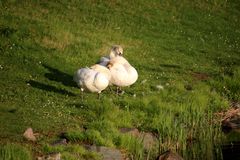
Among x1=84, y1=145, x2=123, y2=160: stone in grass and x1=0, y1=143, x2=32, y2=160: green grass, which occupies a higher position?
x1=84, y1=145, x2=123, y2=160: stone in grass

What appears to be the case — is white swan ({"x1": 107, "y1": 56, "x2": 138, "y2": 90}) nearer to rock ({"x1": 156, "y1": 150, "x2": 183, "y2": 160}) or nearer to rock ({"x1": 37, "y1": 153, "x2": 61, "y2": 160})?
rock ({"x1": 156, "y1": 150, "x2": 183, "y2": 160})

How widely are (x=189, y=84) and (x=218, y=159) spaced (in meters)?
5.59

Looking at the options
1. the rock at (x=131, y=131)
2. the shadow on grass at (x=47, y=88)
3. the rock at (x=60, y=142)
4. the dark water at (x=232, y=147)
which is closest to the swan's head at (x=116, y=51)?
the shadow on grass at (x=47, y=88)

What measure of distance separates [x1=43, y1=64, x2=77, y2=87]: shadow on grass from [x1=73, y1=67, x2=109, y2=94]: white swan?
226 cm

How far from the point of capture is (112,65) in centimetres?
1855

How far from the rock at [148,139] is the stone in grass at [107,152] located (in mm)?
1285

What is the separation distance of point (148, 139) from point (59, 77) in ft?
17.6

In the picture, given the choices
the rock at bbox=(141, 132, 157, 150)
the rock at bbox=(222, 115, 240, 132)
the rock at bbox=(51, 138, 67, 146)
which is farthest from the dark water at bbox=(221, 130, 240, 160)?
the rock at bbox=(51, 138, 67, 146)

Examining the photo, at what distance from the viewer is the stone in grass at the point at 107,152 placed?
14171 mm

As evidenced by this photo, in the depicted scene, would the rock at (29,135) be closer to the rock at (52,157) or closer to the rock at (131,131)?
the rock at (52,157)

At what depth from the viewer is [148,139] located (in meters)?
16.0

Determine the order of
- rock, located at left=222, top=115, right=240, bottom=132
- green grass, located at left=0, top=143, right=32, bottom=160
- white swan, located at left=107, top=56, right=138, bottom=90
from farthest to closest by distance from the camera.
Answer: white swan, located at left=107, top=56, right=138, bottom=90, rock, located at left=222, top=115, right=240, bottom=132, green grass, located at left=0, top=143, right=32, bottom=160

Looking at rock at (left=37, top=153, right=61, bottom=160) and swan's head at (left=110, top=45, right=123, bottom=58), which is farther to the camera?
swan's head at (left=110, top=45, right=123, bottom=58)

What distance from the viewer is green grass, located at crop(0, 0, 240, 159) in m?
16.0
